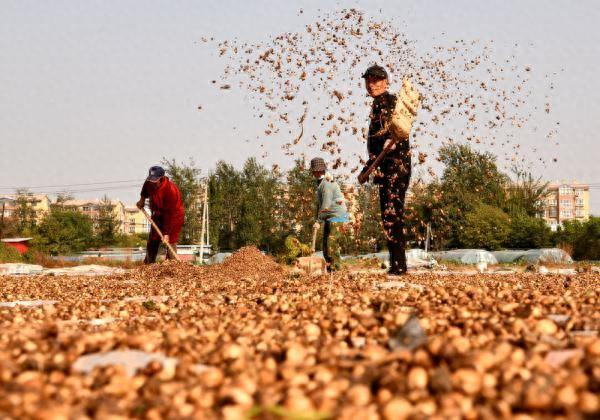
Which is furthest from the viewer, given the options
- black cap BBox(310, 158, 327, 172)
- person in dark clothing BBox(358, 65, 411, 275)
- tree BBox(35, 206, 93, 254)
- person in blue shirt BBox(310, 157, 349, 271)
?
tree BBox(35, 206, 93, 254)

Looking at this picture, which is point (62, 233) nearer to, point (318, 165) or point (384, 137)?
point (318, 165)

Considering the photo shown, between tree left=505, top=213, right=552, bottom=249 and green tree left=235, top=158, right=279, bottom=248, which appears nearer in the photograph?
tree left=505, top=213, right=552, bottom=249

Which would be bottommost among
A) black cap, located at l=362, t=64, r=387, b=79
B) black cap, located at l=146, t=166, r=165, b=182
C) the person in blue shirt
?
the person in blue shirt

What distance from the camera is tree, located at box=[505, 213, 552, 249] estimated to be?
33438mm

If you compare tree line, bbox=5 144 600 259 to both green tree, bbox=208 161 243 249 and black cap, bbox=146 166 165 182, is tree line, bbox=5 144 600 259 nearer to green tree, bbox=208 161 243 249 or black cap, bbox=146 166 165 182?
green tree, bbox=208 161 243 249

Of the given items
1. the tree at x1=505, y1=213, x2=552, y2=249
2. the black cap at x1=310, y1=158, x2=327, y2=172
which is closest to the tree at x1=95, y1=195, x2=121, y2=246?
the tree at x1=505, y1=213, x2=552, y2=249

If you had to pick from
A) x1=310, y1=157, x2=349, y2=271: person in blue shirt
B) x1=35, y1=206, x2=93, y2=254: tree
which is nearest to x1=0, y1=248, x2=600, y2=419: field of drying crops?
x1=310, y1=157, x2=349, y2=271: person in blue shirt

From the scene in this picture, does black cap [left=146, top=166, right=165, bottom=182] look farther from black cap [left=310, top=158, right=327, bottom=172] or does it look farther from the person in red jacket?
black cap [left=310, top=158, right=327, bottom=172]

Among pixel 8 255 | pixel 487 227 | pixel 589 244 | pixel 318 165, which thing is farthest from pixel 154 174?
pixel 487 227

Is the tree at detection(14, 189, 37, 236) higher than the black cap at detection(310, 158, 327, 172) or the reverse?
higher

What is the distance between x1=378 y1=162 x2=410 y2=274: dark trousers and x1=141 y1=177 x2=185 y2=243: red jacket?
4.71 meters

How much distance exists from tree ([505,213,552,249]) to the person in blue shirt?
28.1 metres

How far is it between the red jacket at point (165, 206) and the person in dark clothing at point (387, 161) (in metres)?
4.66

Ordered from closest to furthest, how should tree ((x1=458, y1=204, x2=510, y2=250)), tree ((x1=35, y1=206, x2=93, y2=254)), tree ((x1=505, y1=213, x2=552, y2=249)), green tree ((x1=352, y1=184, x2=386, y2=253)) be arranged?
green tree ((x1=352, y1=184, x2=386, y2=253)) < tree ((x1=505, y1=213, x2=552, y2=249)) < tree ((x1=458, y1=204, x2=510, y2=250)) < tree ((x1=35, y1=206, x2=93, y2=254))
